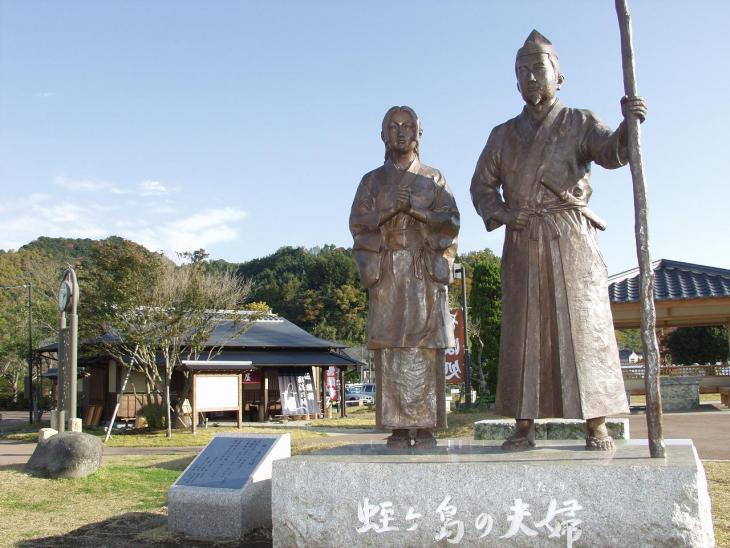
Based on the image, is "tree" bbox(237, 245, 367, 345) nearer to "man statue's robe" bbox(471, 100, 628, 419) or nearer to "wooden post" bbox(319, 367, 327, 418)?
"wooden post" bbox(319, 367, 327, 418)

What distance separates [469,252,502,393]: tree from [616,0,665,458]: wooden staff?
18.3 metres

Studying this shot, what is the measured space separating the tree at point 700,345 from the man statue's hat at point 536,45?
93.7ft

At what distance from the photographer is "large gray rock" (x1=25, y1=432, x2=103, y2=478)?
973 centimetres

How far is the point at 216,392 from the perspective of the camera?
18109mm

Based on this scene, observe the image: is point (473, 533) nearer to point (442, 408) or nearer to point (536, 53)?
point (442, 408)

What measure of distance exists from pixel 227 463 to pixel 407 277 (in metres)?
2.80

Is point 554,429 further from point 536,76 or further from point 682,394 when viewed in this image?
point 682,394

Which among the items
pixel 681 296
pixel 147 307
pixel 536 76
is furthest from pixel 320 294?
pixel 536 76

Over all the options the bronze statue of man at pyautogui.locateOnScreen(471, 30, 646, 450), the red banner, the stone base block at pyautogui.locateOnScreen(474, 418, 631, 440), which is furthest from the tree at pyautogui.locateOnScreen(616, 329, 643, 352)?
the bronze statue of man at pyautogui.locateOnScreen(471, 30, 646, 450)

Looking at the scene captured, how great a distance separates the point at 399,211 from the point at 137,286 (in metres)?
15.0

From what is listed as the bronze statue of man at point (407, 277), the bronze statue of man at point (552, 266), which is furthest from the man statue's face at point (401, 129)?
the bronze statue of man at point (552, 266)

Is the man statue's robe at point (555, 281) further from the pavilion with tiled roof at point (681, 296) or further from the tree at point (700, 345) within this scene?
the tree at point (700, 345)

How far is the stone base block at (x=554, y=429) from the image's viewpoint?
6754 mm

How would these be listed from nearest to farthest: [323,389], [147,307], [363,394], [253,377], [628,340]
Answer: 1. [147,307]
2. [253,377]
3. [323,389]
4. [363,394]
5. [628,340]
